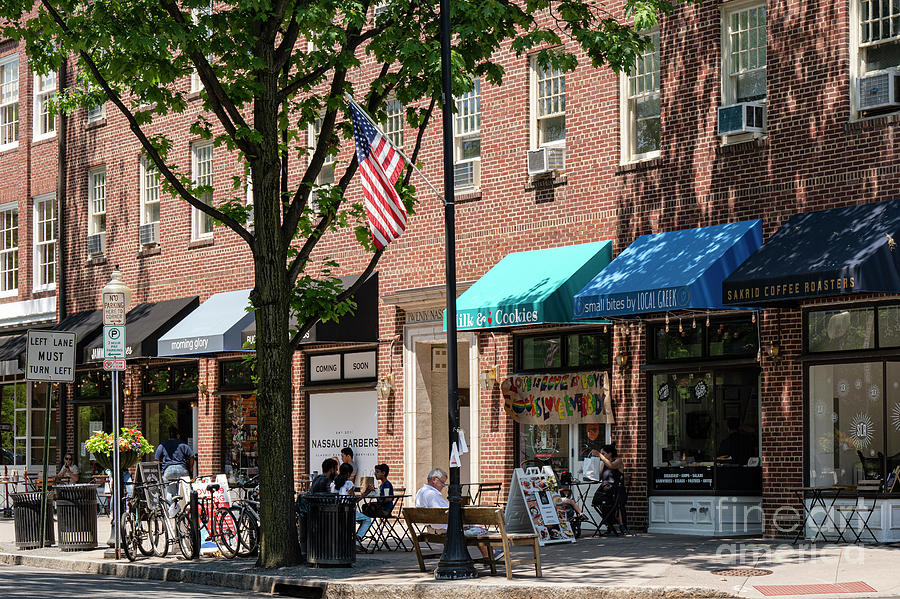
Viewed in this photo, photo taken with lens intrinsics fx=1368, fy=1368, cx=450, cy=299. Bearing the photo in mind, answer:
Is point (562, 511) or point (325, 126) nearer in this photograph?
point (325, 126)

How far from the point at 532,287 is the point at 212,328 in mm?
8358

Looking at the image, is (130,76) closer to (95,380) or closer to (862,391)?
(862,391)

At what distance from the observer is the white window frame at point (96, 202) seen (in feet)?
105

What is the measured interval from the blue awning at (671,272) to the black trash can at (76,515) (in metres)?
7.76

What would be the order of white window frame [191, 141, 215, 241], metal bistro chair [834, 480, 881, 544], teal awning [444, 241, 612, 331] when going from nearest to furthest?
metal bistro chair [834, 480, 881, 544], teal awning [444, 241, 612, 331], white window frame [191, 141, 215, 241]

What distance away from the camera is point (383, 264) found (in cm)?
2477

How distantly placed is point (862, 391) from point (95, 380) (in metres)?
19.7

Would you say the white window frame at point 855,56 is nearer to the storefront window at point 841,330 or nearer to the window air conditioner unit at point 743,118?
the window air conditioner unit at point 743,118

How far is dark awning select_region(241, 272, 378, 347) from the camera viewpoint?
24.1m

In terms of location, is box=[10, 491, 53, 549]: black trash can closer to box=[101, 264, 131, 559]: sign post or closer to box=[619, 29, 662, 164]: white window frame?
A: box=[101, 264, 131, 559]: sign post

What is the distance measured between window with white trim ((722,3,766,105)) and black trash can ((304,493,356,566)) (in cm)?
800

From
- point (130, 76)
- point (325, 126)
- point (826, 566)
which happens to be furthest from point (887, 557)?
point (130, 76)

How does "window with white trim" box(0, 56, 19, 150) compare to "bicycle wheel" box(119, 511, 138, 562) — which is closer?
"bicycle wheel" box(119, 511, 138, 562)

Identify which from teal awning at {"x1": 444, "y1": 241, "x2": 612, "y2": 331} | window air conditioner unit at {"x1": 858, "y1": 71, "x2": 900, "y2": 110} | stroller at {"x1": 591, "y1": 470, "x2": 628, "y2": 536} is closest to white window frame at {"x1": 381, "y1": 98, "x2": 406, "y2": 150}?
teal awning at {"x1": 444, "y1": 241, "x2": 612, "y2": 331}
